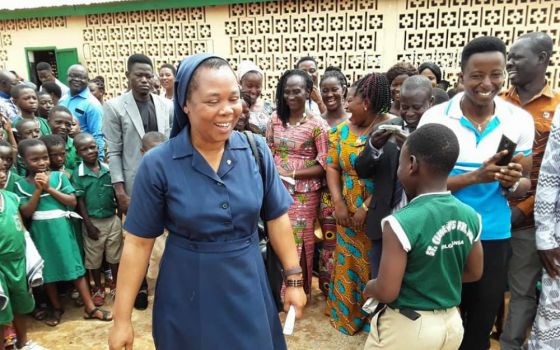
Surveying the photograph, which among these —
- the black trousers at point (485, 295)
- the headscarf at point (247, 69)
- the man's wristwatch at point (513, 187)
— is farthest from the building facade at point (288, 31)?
the black trousers at point (485, 295)

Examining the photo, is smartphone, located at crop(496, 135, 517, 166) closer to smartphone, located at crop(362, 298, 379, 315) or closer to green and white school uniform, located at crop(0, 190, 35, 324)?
smartphone, located at crop(362, 298, 379, 315)

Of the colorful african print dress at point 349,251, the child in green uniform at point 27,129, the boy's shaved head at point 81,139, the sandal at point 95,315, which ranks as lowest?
the sandal at point 95,315

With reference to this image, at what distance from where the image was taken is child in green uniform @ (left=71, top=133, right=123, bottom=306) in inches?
150

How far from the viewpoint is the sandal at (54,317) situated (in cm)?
370

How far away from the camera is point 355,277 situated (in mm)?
3441

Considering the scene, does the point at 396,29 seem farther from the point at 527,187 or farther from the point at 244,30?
the point at 527,187

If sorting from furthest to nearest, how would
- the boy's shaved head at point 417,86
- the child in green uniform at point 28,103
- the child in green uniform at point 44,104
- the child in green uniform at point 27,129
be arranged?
1. the child in green uniform at point 44,104
2. the child in green uniform at point 28,103
3. the child in green uniform at point 27,129
4. the boy's shaved head at point 417,86

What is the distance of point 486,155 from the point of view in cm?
232

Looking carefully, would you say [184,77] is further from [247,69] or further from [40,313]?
[247,69]

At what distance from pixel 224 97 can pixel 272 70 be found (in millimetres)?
6344

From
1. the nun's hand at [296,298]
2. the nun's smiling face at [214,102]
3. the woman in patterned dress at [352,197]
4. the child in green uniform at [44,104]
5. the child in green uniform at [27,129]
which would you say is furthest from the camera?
the child in green uniform at [44,104]

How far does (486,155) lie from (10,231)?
3.16m

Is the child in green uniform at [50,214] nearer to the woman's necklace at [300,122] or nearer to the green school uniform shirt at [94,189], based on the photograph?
the green school uniform shirt at [94,189]

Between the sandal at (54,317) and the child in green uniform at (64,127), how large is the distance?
4.46ft
